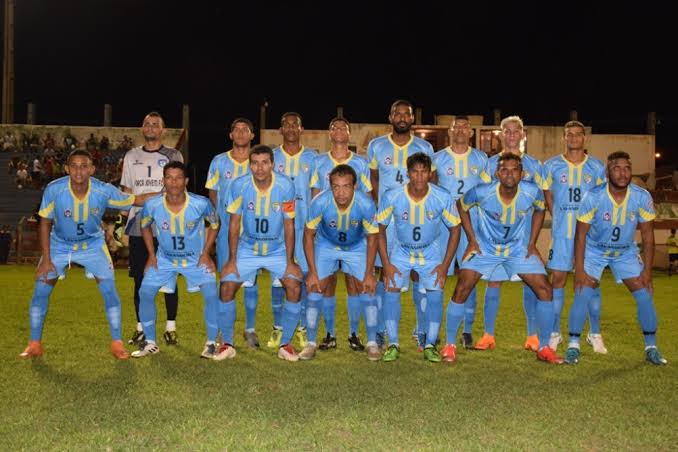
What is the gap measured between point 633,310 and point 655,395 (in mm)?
5394

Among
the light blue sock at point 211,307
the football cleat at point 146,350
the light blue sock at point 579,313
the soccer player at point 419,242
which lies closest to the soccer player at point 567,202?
the light blue sock at point 579,313

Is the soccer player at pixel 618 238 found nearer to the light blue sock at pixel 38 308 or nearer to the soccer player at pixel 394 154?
the soccer player at pixel 394 154

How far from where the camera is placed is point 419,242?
5992 millimetres

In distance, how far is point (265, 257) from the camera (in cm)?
604

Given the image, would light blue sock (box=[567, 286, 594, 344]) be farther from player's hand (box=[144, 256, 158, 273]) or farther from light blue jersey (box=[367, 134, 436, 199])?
player's hand (box=[144, 256, 158, 273])

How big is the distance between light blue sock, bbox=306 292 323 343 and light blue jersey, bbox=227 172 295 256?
546 mm

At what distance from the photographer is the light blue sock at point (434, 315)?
5.94m

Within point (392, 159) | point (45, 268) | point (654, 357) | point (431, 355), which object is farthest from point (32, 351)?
point (654, 357)

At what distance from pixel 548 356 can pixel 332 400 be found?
2162 mm

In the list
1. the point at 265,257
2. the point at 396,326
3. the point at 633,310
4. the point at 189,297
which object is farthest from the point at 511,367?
the point at 189,297

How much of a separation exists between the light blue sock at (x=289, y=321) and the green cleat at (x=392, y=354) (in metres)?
0.81

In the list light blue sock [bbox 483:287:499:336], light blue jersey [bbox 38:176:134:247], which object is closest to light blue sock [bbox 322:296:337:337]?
light blue sock [bbox 483:287:499:336]

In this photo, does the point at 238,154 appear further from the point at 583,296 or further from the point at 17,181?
the point at 17,181

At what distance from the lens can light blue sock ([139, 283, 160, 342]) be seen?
6.01m
